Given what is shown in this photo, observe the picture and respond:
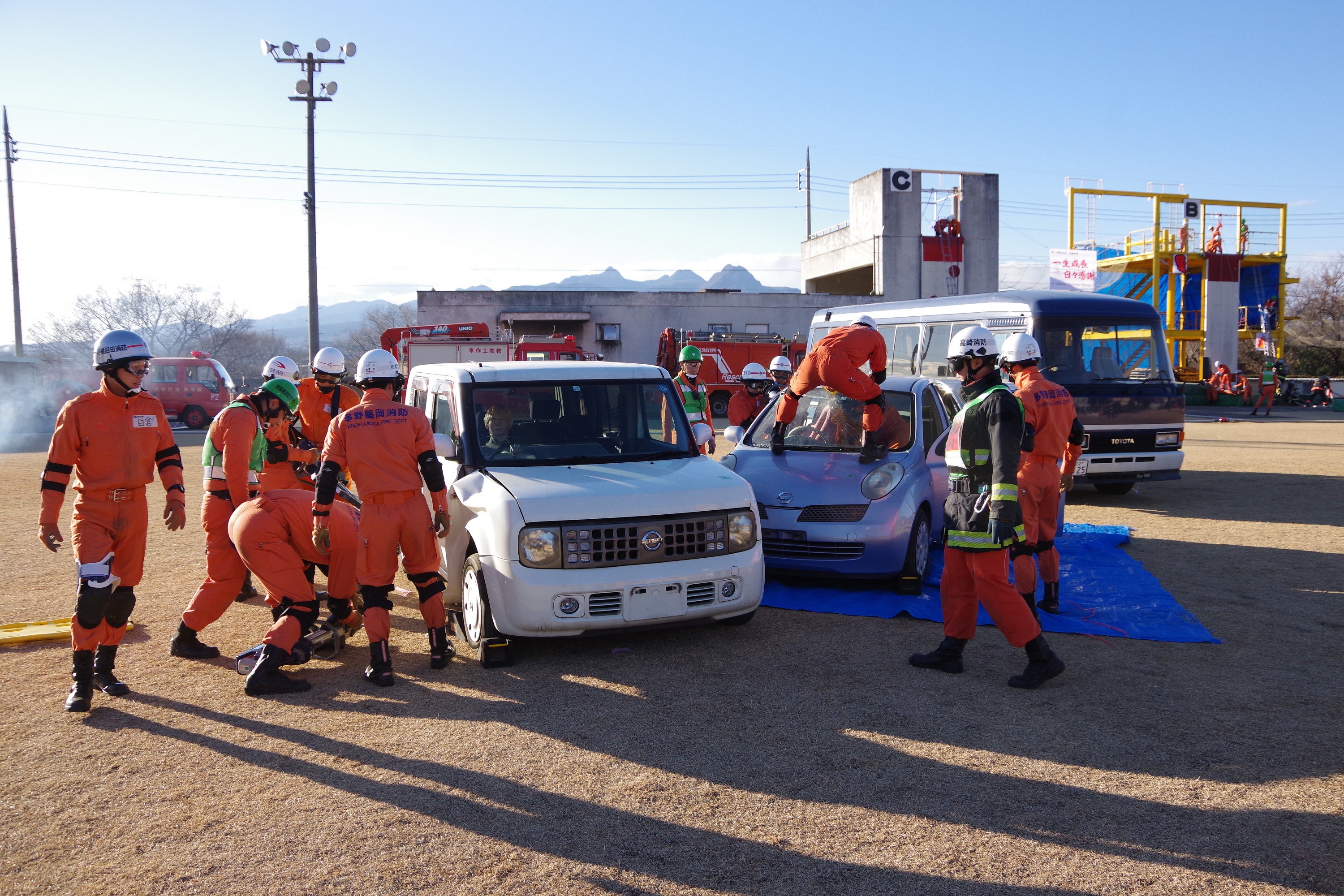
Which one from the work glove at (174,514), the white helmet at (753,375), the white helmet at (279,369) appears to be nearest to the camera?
the work glove at (174,514)

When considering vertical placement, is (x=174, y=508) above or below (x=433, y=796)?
above

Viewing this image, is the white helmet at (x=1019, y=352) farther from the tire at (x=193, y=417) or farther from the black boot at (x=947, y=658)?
the tire at (x=193, y=417)

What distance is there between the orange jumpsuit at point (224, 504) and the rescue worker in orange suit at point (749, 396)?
556 centimetres

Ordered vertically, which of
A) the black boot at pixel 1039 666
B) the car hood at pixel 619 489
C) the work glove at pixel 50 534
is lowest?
the black boot at pixel 1039 666

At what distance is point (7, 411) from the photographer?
31.9 meters

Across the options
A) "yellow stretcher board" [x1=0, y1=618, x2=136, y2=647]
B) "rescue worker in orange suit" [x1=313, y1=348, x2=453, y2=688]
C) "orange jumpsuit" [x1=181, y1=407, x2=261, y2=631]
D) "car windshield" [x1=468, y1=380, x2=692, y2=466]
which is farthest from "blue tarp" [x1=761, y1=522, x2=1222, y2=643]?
"yellow stretcher board" [x1=0, y1=618, x2=136, y2=647]

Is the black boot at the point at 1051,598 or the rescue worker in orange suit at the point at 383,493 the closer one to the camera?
the rescue worker in orange suit at the point at 383,493

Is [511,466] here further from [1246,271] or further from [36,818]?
[1246,271]

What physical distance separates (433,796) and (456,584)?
230 centimetres

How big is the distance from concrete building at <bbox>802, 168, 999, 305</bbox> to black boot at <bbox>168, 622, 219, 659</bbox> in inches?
1540

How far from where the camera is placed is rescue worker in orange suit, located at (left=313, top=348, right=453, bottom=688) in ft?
17.4

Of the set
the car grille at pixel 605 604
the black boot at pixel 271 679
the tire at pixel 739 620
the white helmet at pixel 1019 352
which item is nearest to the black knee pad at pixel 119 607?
the black boot at pixel 271 679

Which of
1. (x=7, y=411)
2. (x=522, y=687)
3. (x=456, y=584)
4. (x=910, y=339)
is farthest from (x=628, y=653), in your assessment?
(x=7, y=411)

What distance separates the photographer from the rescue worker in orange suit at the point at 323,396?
23.9ft
